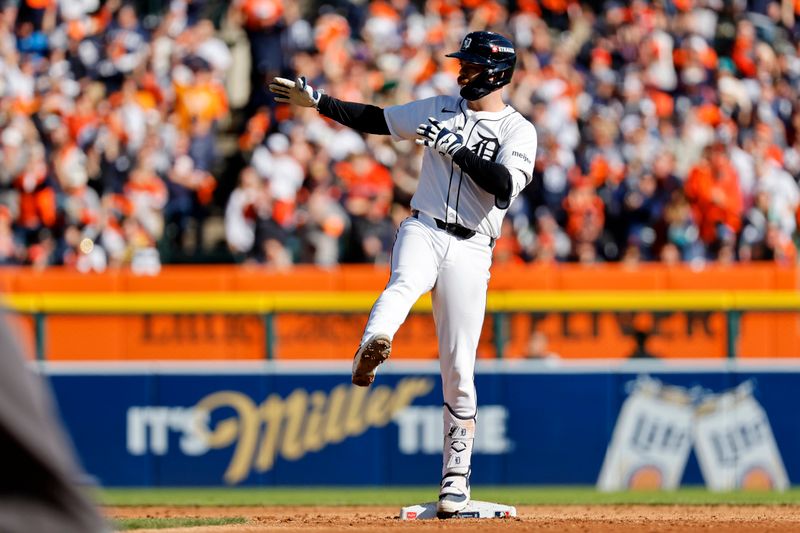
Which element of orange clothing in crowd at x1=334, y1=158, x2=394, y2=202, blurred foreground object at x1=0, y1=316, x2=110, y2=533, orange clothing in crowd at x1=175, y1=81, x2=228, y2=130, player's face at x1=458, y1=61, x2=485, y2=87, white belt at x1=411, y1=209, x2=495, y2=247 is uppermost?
player's face at x1=458, y1=61, x2=485, y2=87

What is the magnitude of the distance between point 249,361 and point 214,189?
2676mm

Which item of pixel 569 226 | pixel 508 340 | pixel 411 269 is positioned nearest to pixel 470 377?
pixel 411 269

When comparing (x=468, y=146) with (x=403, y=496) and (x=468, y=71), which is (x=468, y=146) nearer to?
(x=468, y=71)

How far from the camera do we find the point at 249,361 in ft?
37.4

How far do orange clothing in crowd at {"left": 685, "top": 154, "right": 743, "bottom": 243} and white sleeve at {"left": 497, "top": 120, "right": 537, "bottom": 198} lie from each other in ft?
21.9

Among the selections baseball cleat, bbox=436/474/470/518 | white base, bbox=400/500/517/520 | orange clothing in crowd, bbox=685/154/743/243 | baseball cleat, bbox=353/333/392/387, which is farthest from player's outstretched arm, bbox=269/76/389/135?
orange clothing in crowd, bbox=685/154/743/243

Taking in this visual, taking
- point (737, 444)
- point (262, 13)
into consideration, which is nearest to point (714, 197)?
point (737, 444)

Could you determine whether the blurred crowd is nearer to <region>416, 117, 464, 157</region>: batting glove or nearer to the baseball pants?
the baseball pants

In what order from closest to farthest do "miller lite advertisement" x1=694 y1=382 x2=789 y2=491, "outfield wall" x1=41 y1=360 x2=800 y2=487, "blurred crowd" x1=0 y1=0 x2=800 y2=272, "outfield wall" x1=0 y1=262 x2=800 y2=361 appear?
1. "miller lite advertisement" x1=694 y1=382 x2=789 y2=491
2. "outfield wall" x1=41 y1=360 x2=800 y2=487
3. "outfield wall" x1=0 y1=262 x2=800 y2=361
4. "blurred crowd" x1=0 y1=0 x2=800 y2=272

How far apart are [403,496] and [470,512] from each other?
417 centimetres

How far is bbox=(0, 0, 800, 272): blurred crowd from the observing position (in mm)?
12523

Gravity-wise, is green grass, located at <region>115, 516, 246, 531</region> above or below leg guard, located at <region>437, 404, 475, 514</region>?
below

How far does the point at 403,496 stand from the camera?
1053 cm

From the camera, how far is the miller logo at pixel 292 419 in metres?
11.2
